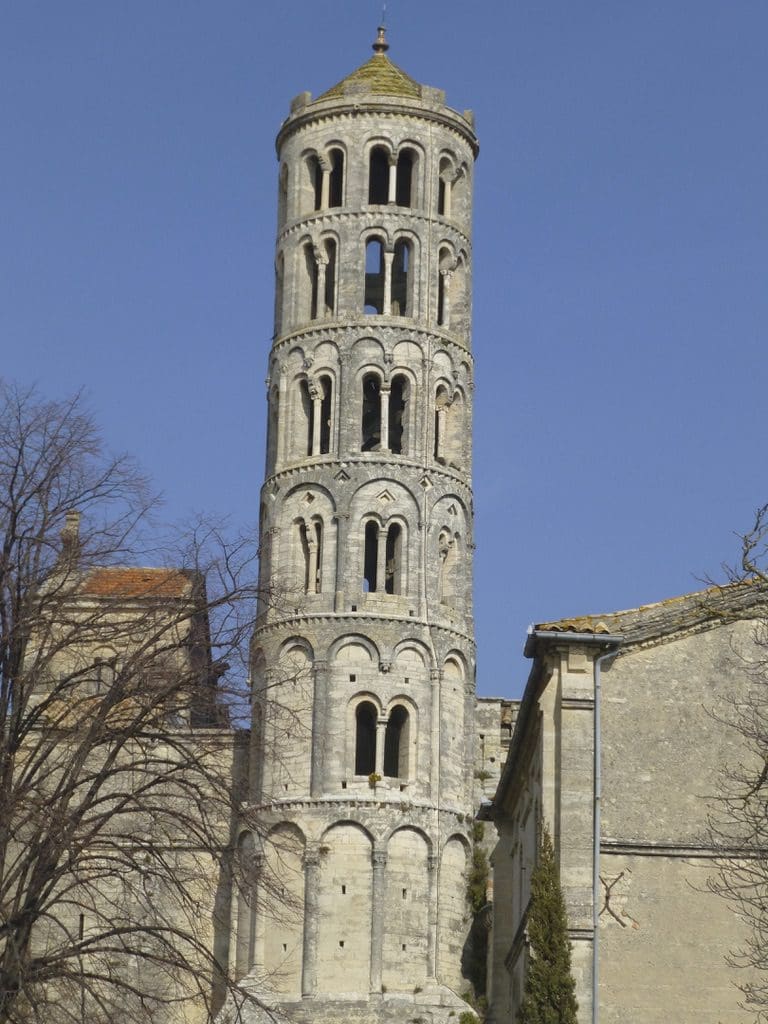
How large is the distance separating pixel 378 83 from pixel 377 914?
87.8 feet

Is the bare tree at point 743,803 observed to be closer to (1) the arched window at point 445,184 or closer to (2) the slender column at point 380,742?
(2) the slender column at point 380,742

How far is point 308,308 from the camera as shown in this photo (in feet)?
220

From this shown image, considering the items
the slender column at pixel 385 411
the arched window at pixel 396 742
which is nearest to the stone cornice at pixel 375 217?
the slender column at pixel 385 411

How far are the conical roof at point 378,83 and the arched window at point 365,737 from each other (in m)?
19.9

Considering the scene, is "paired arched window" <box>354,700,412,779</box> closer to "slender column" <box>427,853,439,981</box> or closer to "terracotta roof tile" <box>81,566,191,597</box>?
"slender column" <box>427,853,439,981</box>

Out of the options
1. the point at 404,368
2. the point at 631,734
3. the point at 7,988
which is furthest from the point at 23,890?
the point at 404,368

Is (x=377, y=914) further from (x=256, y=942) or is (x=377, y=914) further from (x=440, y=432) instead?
(x=440, y=432)

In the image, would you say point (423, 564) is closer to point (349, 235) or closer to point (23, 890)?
point (349, 235)

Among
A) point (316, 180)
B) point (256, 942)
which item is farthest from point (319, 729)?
point (316, 180)

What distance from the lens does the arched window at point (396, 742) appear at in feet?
204

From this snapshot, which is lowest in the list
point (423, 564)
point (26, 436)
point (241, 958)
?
point (241, 958)

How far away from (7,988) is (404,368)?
42.3m

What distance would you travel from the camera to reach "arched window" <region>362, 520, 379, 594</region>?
64125 millimetres

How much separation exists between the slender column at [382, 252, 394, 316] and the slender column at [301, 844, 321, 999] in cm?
1704
